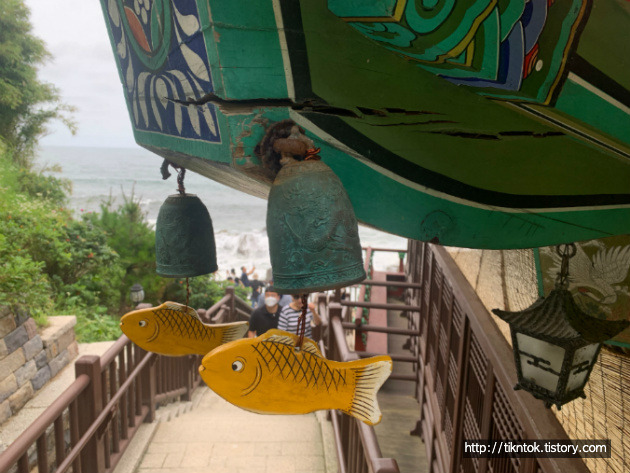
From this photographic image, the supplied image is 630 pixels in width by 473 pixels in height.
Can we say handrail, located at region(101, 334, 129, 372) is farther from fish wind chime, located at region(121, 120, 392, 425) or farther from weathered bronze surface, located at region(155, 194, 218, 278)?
fish wind chime, located at region(121, 120, 392, 425)

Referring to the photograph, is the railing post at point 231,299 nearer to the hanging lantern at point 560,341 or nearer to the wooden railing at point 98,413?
the wooden railing at point 98,413

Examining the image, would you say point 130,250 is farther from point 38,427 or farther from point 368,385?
point 368,385

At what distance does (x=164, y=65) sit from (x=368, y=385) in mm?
1085

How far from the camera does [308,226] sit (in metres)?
1.03

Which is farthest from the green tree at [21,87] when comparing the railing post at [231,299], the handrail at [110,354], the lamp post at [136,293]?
the handrail at [110,354]

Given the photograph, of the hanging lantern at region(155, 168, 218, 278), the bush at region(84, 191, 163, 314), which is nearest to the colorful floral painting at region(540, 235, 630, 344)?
the hanging lantern at region(155, 168, 218, 278)

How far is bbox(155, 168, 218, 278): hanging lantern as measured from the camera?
6.44 feet

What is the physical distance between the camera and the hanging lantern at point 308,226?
3.36 feet

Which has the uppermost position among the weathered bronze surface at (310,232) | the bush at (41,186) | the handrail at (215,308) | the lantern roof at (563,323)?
the bush at (41,186)

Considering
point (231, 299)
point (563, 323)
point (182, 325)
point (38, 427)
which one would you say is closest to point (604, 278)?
point (563, 323)

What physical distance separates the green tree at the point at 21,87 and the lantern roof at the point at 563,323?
14728mm

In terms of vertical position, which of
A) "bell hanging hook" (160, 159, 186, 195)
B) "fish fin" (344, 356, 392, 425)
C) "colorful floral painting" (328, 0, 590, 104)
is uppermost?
"colorful floral painting" (328, 0, 590, 104)

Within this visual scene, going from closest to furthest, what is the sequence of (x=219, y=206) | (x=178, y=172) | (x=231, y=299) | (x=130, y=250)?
(x=178, y=172) → (x=231, y=299) → (x=130, y=250) → (x=219, y=206)

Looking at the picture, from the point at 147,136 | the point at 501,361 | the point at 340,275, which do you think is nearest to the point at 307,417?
Result: the point at 501,361
